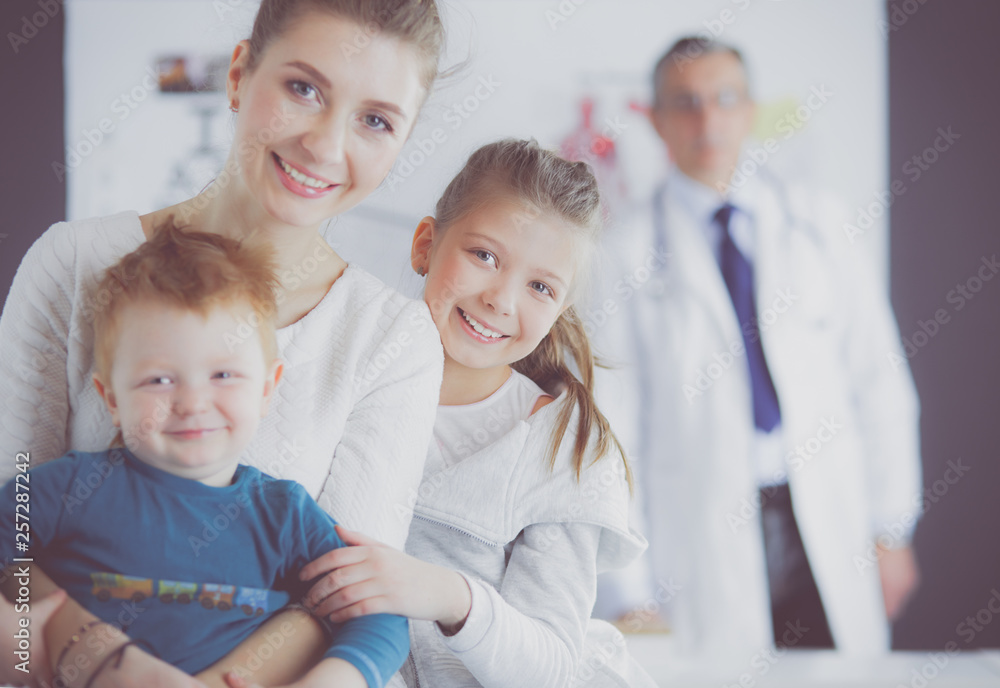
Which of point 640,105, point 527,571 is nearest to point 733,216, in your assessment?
point 640,105

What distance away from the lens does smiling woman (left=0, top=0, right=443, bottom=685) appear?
0.86m

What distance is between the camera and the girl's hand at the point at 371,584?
0.77 metres

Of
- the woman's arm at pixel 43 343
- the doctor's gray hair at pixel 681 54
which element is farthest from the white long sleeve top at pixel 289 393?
→ the doctor's gray hair at pixel 681 54

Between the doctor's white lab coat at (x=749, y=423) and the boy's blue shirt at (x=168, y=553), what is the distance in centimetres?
145

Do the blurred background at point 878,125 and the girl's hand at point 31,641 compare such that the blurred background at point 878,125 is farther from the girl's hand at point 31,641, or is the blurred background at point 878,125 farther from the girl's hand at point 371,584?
the girl's hand at point 31,641

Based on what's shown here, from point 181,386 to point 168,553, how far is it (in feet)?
0.50

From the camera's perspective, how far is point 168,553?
73 centimetres

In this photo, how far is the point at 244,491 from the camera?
78cm

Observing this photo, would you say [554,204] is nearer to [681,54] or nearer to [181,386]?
[181,386]

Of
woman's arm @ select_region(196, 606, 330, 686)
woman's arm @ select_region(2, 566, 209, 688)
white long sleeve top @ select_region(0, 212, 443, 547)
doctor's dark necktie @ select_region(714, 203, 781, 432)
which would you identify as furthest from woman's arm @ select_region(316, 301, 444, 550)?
doctor's dark necktie @ select_region(714, 203, 781, 432)

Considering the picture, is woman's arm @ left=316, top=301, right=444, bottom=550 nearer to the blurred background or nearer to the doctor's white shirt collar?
the blurred background

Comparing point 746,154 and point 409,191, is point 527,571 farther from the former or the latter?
point 746,154

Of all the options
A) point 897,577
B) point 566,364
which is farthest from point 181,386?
point 897,577

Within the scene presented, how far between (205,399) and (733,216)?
194 cm
